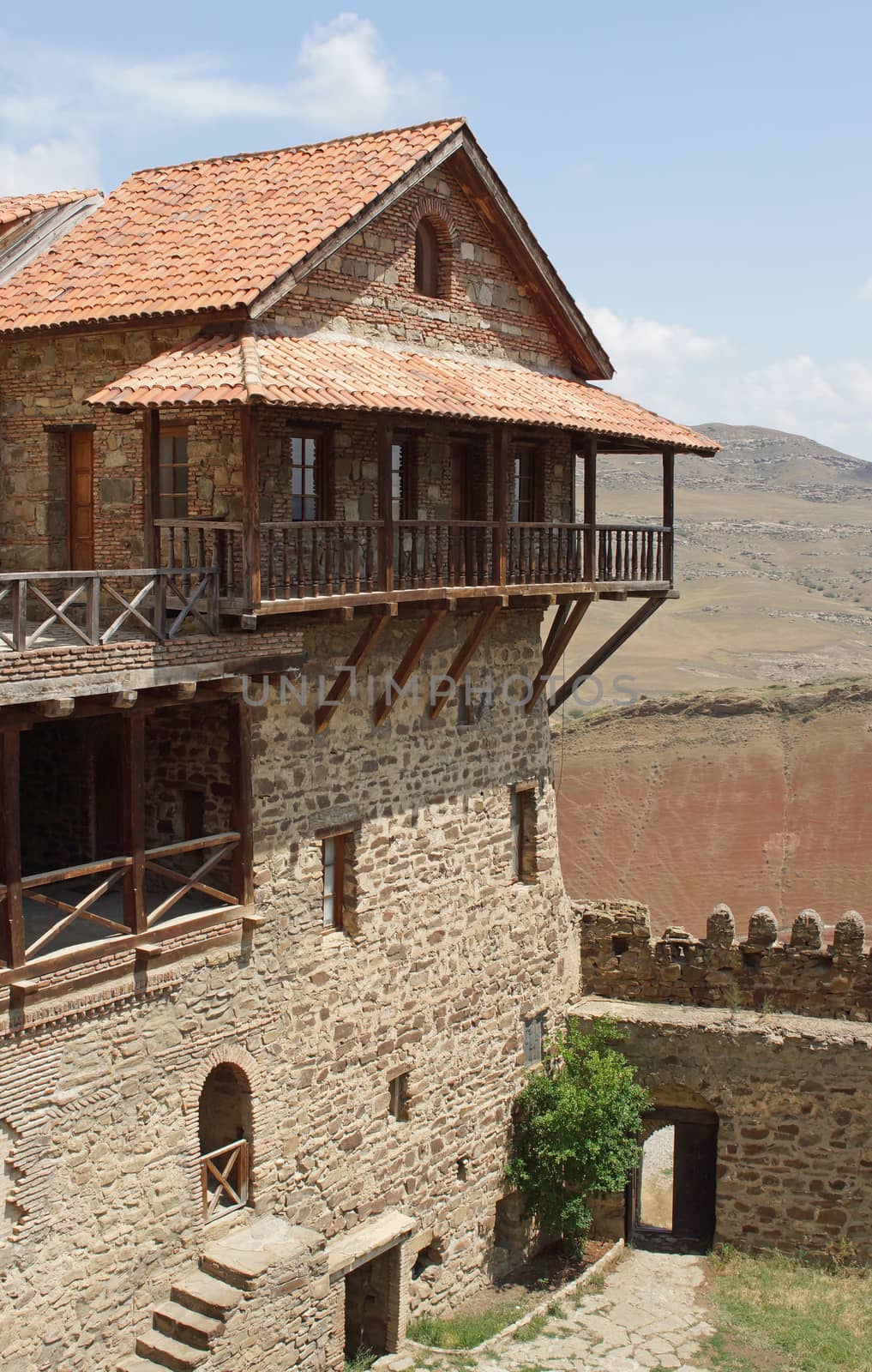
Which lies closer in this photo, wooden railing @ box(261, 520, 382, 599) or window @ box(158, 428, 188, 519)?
wooden railing @ box(261, 520, 382, 599)

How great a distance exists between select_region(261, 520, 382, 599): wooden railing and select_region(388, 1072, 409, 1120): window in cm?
698

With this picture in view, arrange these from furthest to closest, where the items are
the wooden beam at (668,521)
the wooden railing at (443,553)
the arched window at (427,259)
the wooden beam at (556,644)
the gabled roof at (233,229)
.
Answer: the wooden beam at (668,521)
the wooden beam at (556,644)
the arched window at (427,259)
the wooden railing at (443,553)
the gabled roof at (233,229)

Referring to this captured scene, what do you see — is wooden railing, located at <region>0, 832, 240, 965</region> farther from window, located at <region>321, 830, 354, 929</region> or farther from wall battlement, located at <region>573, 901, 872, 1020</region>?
wall battlement, located at <region>573, 901, 872, 1020</region>

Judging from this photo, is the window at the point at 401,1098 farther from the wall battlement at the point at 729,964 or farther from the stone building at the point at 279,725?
the wall battlement at the point at 729,964

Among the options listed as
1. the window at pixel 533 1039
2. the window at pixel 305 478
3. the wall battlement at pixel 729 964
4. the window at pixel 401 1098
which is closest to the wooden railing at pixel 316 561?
the window at pixel 305 478

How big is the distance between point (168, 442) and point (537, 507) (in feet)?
20.8

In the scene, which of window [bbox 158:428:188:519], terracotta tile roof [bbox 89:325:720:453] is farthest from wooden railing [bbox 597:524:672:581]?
window [bbox 158:428:188:519]

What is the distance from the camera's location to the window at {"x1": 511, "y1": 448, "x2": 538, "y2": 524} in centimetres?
2241

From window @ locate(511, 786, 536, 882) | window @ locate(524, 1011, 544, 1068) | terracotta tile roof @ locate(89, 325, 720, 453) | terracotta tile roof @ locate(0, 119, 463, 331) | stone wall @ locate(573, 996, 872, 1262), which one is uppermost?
terracotta tile roof @ locate(0, 119, 463, 331)

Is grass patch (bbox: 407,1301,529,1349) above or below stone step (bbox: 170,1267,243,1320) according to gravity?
below

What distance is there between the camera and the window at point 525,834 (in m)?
23.1

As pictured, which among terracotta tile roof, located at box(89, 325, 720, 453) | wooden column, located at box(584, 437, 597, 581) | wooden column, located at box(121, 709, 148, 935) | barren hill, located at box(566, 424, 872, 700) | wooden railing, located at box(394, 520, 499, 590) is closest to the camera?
terracotta tile roof, located at box(89, 325, 720, 453)

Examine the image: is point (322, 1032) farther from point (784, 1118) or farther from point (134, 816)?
point (784, 1118)

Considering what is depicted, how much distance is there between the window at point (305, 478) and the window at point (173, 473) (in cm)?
131
